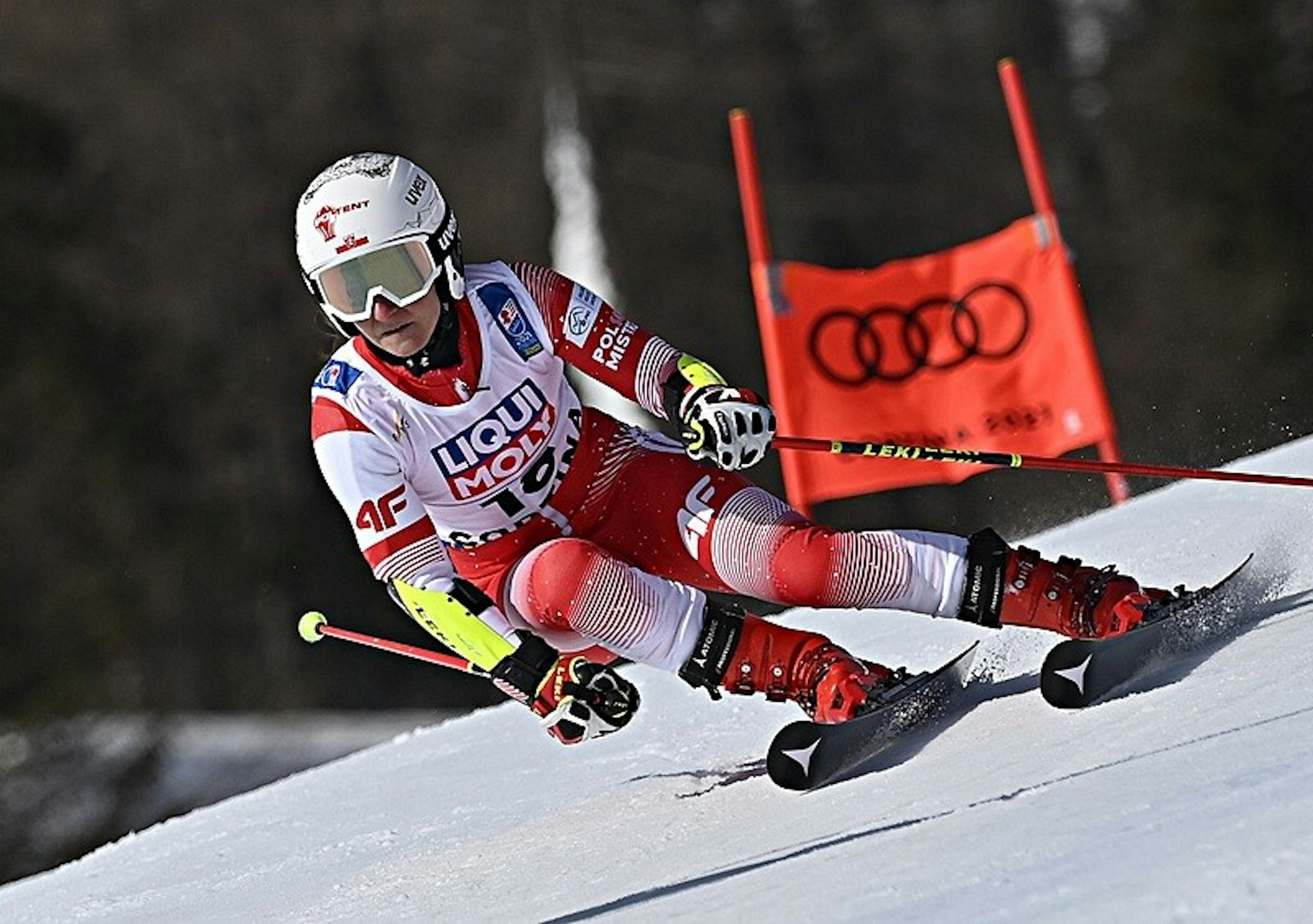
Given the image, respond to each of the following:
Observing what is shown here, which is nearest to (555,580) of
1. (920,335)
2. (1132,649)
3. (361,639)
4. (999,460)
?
(361,639)

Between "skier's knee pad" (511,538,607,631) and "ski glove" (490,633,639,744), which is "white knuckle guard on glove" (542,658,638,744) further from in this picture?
"skier's knee pad" (511,538,607,631)

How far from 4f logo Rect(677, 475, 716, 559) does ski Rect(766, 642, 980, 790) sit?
42 centimetres

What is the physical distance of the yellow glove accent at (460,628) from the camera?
10.7ft

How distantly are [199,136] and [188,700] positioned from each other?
4.94 metres

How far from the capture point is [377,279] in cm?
334

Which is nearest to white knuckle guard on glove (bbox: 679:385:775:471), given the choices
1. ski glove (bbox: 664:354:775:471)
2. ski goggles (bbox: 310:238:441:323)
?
ski glove (bbox: 664:354:775:471)

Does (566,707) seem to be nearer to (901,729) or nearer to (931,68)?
(901,729)

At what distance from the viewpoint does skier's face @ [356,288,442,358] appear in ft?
11.0

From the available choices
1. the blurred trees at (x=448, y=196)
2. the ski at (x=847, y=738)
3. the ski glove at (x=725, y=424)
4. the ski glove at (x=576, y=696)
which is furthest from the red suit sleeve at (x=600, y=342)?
the blurred trees at (x=448, y=196)

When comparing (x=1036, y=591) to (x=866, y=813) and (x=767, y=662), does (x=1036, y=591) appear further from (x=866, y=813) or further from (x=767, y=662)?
(x=866, y=813)

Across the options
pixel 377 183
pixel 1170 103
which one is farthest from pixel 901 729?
pixel 1170 103

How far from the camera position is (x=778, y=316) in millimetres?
7188

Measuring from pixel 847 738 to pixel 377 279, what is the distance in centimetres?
100

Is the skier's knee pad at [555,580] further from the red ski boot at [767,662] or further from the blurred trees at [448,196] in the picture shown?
the blurred trees at [448,196]
